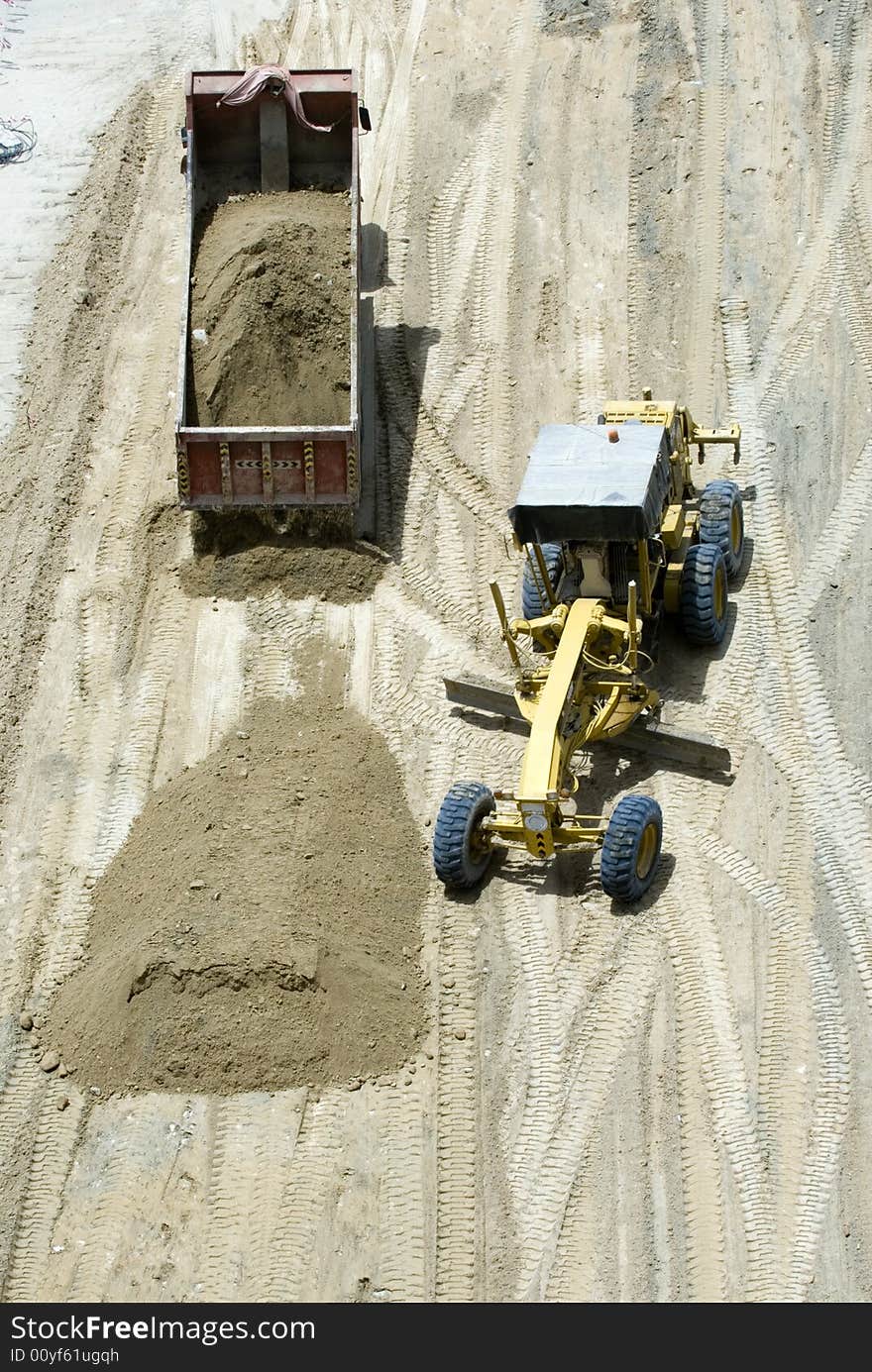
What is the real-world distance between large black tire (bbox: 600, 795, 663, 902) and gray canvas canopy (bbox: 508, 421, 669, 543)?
88.6 inches

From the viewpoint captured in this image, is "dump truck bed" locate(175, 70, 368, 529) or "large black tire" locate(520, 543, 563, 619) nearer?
"large black tire" locate(520, 543, 563, 619)

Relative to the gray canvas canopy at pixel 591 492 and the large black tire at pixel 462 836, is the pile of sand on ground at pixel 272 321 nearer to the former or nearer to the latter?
the gray canvas canopy at pixel 591 492

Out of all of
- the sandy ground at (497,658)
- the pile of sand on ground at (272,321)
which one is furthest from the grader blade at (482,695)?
the pile of sand on ground at (272,321)

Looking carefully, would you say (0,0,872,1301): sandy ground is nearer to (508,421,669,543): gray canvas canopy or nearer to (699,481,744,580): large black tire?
(699,481,744,580): large black tire

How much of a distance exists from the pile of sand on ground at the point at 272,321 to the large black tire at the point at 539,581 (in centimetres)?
257

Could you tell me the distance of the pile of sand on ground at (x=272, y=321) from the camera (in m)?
19.8

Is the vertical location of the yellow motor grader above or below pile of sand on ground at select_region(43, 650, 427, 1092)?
above

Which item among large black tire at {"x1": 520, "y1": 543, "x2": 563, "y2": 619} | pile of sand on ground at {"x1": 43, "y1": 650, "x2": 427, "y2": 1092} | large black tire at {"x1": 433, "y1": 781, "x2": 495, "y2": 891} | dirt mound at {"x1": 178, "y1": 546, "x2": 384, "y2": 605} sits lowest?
pile of sand on ground at {"x1": 43, "y1": 650, "x2": 427, "y2": 1092}

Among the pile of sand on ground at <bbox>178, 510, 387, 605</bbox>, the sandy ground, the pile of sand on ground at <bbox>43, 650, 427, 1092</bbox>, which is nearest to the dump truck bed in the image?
the pile of sand on ground at <bbox>178, 510, 387, 605</bbox>

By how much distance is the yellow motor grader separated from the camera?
1578 cm

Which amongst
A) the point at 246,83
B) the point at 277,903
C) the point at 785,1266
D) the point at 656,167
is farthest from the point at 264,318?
the point at 785,1266

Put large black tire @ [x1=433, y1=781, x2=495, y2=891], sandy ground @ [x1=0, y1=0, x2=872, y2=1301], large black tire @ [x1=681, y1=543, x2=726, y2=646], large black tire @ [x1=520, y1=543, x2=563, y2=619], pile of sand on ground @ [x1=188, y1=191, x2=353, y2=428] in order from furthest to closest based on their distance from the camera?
pile of sand on ground @ [x1=188, y1=191, x2=353, y2=428]
large black tire @ [x1=681, y1=543, x2=726, y2=646]
large black tire @ [x1=520, y1=543, x2=563, y2=619]
large black tire @ [x1=433, y1=781, x2=495, y2=891]
sandy ground @ [x1=0, y1=0, x2=872, y2=1301]

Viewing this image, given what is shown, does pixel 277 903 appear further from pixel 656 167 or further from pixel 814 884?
pixel 656 167

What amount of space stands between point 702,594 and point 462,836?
3.39 meters
